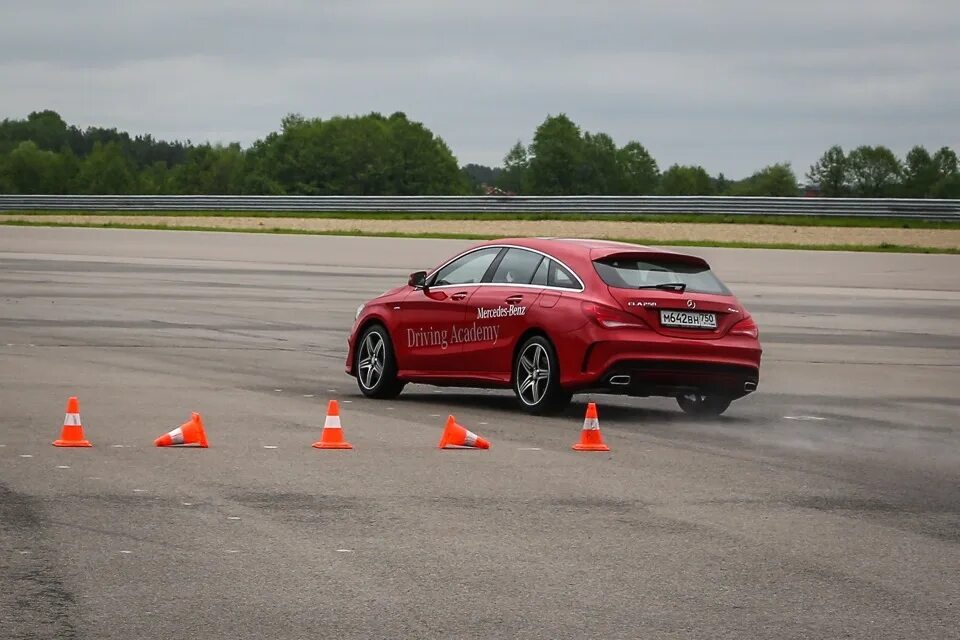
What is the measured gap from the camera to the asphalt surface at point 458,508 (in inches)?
256

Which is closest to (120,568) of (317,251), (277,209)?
(317,251)

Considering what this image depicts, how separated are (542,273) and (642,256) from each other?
795 millimetres

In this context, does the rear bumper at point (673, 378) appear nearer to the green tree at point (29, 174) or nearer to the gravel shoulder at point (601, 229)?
the gravel shoulder at point (601, 229)

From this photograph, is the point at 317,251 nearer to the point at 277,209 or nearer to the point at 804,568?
the point at 277,209

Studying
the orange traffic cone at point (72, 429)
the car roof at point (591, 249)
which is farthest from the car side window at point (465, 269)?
the orange traffic cone at point (72, 429)

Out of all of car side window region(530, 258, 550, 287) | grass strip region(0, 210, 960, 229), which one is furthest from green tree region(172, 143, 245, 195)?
car side window region(530, 258, 550, 287)

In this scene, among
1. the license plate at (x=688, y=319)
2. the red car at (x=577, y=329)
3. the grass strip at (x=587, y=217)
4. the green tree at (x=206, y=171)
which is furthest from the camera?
the green tree at (x=206, y=171)

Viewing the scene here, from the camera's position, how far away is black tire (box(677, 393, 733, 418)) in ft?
46.1

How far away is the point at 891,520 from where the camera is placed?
28.8ft

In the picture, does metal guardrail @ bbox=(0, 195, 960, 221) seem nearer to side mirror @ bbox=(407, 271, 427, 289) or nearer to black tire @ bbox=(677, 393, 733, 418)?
black tire @ bbox=(677, 393, 733, 418)

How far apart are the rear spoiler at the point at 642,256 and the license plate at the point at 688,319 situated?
Result: 1.70ft

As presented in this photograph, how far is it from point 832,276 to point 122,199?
36.4 metres

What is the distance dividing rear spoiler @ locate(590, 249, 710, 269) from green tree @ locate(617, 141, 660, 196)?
518 feet

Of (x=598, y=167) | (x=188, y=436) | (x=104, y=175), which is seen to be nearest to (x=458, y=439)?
(x=188, y=436)
